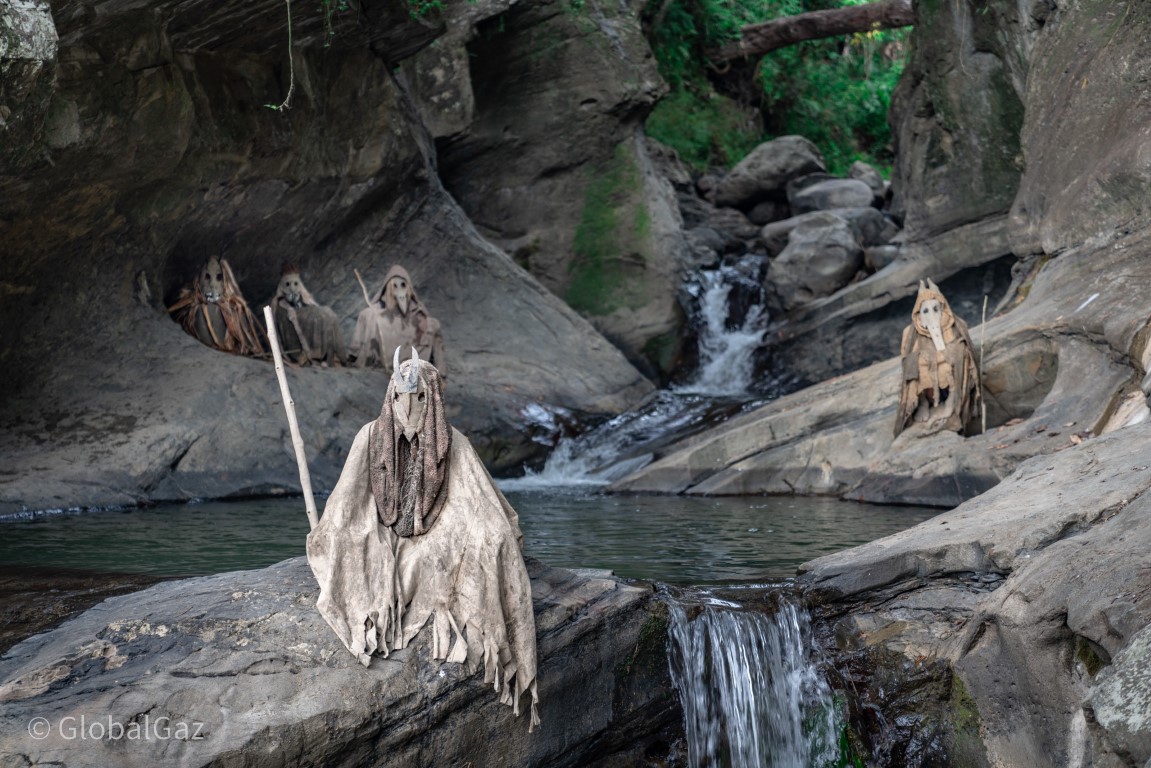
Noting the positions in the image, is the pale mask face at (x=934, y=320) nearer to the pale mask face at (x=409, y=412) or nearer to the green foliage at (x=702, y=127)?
the pale mask face at (x=409, y=412)

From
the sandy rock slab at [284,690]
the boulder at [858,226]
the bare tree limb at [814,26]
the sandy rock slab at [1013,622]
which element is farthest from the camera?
the bare tree limb at [814,26]

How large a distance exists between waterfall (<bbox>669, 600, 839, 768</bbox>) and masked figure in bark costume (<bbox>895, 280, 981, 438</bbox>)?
554 centimetres

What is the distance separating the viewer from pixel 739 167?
24531mm

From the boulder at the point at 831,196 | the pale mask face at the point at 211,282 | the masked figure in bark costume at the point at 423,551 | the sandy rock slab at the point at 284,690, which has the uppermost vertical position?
the boulder at the point at 831,196

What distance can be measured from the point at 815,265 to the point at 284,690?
16.4 m

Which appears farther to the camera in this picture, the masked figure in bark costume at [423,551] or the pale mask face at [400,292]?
the pale mask face at [400,292]

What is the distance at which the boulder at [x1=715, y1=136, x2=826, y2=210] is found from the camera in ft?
79.0

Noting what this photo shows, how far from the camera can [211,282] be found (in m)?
14.4

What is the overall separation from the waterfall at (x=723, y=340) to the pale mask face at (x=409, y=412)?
13194 millimetres

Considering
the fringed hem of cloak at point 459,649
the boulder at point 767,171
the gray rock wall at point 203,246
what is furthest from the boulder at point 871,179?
the fringed hem of cloak at point 459,649

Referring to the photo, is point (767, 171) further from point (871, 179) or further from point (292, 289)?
point (292, 289)

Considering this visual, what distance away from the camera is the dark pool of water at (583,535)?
7.82 meters

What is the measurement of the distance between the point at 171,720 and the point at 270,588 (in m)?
0.89

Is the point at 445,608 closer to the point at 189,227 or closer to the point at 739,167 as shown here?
the point at 189,227
